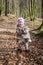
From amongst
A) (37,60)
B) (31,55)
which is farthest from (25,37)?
(37,60)

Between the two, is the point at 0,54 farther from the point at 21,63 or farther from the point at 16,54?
the point at 21,63

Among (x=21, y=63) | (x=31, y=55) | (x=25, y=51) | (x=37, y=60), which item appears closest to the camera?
(x=21, y=63)

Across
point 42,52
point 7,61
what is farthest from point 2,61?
point 42,52

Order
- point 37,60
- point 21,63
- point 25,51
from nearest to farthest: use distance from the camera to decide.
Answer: point 21,63 < point 37,60 < point 25,51

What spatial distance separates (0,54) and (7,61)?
53.1 inches

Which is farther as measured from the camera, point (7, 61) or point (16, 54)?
point (16, 54)

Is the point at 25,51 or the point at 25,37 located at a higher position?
the point at 25,37

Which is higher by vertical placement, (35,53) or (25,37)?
(25,37)

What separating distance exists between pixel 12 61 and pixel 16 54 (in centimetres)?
121

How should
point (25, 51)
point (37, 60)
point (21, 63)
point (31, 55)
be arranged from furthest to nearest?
point (25, 51)
point (31, 55)
point (37, 60)
point (21, 63)

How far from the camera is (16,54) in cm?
933

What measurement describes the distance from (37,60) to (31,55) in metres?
0.92

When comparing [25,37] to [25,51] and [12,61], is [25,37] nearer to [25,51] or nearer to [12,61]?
[25,51]

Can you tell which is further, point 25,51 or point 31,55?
point 25,51
